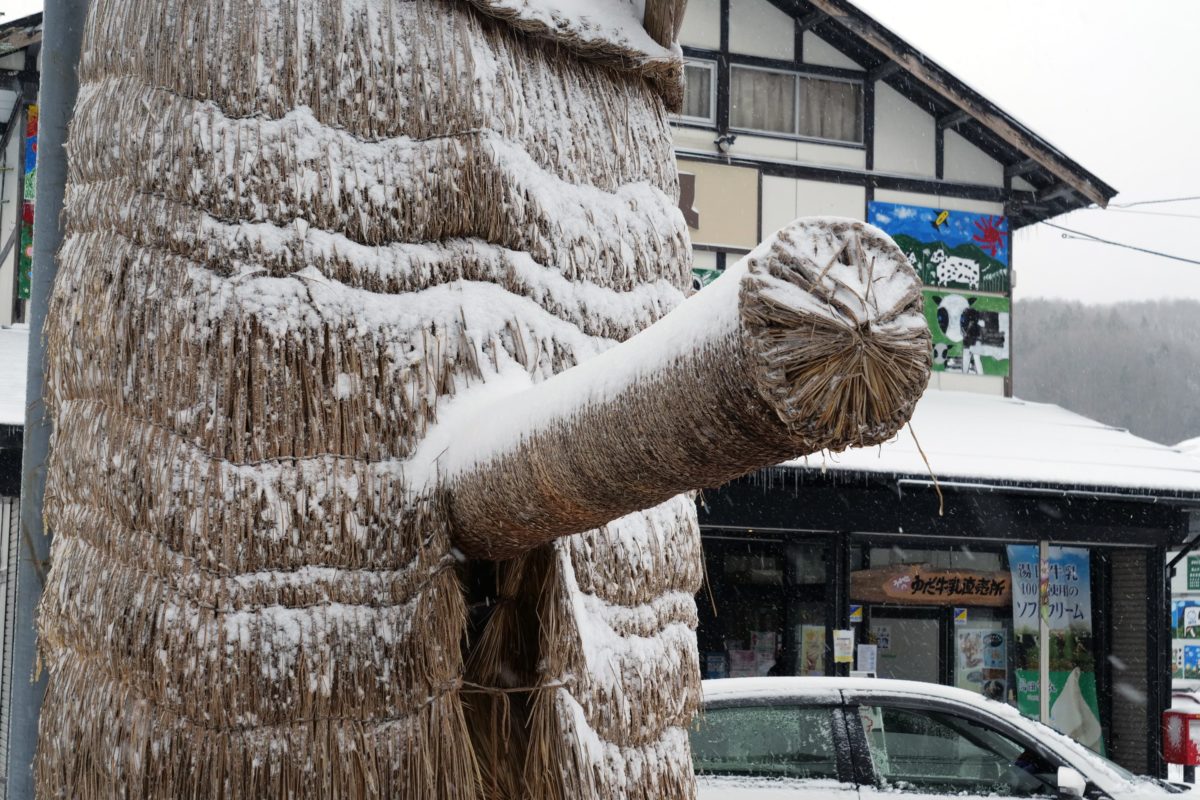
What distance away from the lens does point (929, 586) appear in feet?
40.0

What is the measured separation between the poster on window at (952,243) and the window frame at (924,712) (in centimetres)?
648

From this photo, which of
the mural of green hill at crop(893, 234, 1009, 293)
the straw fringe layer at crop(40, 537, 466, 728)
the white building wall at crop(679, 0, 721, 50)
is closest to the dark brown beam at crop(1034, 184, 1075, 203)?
the mural of green hill at crop(893, 234, 1009, 293)

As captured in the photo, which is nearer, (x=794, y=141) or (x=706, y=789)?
(x=706, y=789)

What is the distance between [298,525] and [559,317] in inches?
22.9

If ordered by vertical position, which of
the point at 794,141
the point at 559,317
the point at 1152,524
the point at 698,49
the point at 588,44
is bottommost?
the point at 1152,524

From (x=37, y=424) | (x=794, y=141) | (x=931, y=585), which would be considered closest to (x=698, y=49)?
(x=794, y=141)

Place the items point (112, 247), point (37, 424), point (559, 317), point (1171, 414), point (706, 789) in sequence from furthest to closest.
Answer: point (1171, 414) → point (706, 789) → point (37, 424) → point (559, 317) → point (112, 247)

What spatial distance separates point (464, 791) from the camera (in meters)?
1.94

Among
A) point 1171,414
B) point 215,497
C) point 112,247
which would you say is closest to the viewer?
point 215,497

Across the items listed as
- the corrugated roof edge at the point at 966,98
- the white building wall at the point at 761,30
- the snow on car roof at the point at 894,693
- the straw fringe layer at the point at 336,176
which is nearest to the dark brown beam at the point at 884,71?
the corrugated roof edge at the point at 966,98

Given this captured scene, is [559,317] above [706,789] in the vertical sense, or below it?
above

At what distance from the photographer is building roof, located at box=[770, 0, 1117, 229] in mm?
12070

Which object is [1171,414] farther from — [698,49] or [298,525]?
[298,525]

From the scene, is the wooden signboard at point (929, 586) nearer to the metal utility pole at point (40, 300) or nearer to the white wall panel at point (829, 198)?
the white wall panel at point (829, 198)
